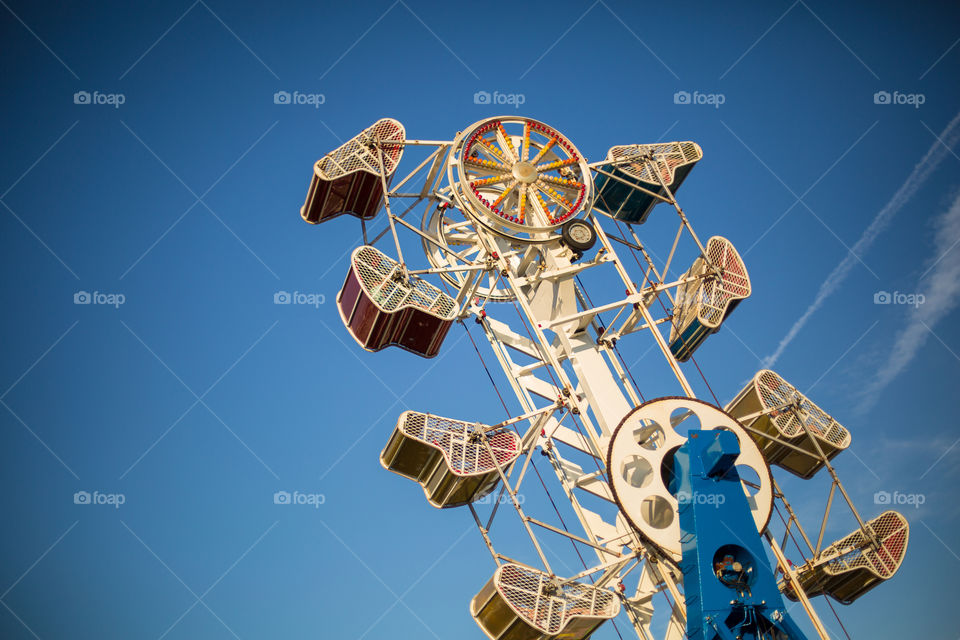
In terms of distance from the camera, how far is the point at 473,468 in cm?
1541

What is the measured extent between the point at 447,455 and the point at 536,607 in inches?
136

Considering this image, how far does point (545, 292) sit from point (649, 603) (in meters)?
6.92

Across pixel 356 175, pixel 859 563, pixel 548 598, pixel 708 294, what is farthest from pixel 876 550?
pixel 356 175

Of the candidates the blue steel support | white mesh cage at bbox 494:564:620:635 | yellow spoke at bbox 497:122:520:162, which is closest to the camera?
the blue steel support

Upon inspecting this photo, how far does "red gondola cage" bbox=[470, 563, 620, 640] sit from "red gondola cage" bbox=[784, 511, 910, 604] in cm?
545

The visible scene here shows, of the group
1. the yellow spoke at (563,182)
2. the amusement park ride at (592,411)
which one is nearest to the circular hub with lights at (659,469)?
the amusement park ride at (592,411)

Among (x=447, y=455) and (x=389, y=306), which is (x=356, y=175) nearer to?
(x=389, y=306)

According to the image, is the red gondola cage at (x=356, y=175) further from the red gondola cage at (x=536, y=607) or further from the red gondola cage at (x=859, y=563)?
the red gondola cage at (x=859, y=563)

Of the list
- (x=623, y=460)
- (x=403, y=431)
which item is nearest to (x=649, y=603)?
(x=623, y=460)

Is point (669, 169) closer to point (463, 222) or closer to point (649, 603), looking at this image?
point (463, 222)

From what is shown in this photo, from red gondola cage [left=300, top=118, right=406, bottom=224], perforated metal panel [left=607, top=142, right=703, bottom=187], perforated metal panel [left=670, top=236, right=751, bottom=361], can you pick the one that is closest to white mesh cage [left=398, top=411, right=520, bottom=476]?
perforated metal panel [left=670, top=236, right=751, bottom=361]

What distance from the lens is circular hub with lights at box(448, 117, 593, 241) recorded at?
17719 mm

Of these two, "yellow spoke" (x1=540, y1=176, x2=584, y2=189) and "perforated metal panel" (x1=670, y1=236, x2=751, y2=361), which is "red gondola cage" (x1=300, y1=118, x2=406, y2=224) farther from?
"perforated metal panel" (x1=670, y1=236, x2=751, y2=361)

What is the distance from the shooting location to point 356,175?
62.0 ft
